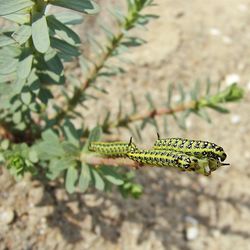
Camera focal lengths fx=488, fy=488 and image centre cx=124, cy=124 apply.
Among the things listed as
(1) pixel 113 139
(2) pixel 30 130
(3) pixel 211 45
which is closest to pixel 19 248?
(2) pixel 30 130

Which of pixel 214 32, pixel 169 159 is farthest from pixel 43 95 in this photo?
pixel 214 32

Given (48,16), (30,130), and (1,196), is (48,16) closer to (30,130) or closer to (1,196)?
(30,130)

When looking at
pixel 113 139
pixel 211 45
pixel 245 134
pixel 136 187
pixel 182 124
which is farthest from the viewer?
pixel 211 45

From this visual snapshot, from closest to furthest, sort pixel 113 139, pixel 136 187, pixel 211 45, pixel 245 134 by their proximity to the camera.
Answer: pixel 136 187, pixel 113 139, pixel 245 134, pixel 211 45

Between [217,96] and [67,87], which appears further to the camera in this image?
[67,87]

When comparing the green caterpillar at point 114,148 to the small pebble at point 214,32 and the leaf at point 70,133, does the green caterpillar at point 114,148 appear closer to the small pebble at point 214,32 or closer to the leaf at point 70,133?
the leaf at point 70,133

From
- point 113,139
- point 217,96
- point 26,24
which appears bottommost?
point 113,139

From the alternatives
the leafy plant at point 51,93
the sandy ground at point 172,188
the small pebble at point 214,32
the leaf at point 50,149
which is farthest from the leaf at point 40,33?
the small pebble at point 214,32
